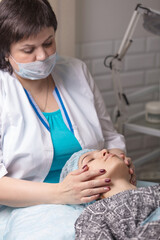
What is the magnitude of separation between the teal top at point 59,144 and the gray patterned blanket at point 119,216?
370 mm

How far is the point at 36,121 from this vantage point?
1.51m

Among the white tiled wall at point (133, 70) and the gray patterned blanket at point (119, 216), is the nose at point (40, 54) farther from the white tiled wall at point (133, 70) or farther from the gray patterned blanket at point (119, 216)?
the white tiled wall at point (133, 70)

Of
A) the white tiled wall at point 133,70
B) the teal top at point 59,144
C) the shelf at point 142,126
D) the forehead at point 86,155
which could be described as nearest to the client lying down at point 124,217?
the forehead at point 86,155

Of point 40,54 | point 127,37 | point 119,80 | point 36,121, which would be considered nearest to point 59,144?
point 36,121

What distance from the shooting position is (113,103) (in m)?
2.54

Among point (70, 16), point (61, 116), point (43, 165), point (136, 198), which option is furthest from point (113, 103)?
point (136, 198)

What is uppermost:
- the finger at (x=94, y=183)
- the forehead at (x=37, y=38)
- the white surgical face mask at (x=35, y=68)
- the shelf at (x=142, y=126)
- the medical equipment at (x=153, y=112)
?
the forehead at (x=37, y=38)

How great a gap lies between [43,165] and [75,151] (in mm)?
163

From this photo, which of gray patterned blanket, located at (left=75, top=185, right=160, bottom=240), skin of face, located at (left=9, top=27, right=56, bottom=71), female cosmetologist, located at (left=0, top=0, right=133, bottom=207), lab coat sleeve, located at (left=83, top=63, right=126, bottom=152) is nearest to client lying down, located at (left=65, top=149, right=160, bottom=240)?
gray patterned blanket, located at (left=75, top=185, right=160, bottom=240)

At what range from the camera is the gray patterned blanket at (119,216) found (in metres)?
1.12

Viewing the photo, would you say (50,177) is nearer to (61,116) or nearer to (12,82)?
(61,116)

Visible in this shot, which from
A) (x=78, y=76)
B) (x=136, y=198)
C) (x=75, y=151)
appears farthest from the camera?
(x=78, y=76)

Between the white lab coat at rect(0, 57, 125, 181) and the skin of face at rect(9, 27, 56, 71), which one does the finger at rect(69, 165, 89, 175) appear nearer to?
the white lab coat at rect(0, 57, 125, 181)

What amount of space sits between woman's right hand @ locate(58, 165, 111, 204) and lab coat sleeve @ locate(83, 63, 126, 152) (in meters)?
0.46
